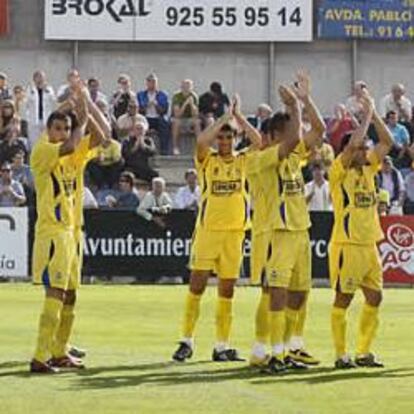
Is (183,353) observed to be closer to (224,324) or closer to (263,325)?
(224,324)

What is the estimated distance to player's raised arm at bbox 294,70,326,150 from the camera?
14.4 meters

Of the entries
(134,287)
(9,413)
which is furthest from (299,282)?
(134,287)

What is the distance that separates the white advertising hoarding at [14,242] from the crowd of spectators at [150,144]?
0.54 metres

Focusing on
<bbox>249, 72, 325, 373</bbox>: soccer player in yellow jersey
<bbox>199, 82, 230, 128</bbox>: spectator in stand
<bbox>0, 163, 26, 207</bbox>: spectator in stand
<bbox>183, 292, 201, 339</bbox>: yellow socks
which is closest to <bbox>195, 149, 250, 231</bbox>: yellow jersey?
<bbox>183, 292, 201, 339</bbox>: yellow socks

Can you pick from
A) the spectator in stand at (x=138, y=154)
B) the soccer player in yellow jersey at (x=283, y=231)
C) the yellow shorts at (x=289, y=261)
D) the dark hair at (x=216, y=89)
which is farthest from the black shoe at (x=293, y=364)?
the dark hair at (x=216, y=89)

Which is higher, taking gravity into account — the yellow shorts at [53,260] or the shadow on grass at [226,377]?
the yellow shorts at [53,260]

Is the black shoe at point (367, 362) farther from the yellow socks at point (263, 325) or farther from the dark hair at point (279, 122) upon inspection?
the dark hair at point (279, 122)

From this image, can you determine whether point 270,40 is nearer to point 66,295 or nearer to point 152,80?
point 152,80

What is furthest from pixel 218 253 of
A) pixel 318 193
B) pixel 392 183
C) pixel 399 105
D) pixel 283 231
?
pixel 399 105

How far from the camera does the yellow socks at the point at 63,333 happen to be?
14.8 meters

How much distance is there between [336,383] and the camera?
1362 cm

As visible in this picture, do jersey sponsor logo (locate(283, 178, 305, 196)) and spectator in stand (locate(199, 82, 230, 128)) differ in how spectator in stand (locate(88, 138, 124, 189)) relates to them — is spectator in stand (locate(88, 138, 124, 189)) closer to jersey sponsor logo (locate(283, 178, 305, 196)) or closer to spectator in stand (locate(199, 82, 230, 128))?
spectator in stand (locate(199, 82, 230, 128))

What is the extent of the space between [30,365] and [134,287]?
1244 centimetres

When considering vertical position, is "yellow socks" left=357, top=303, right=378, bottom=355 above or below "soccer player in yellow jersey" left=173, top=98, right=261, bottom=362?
below
